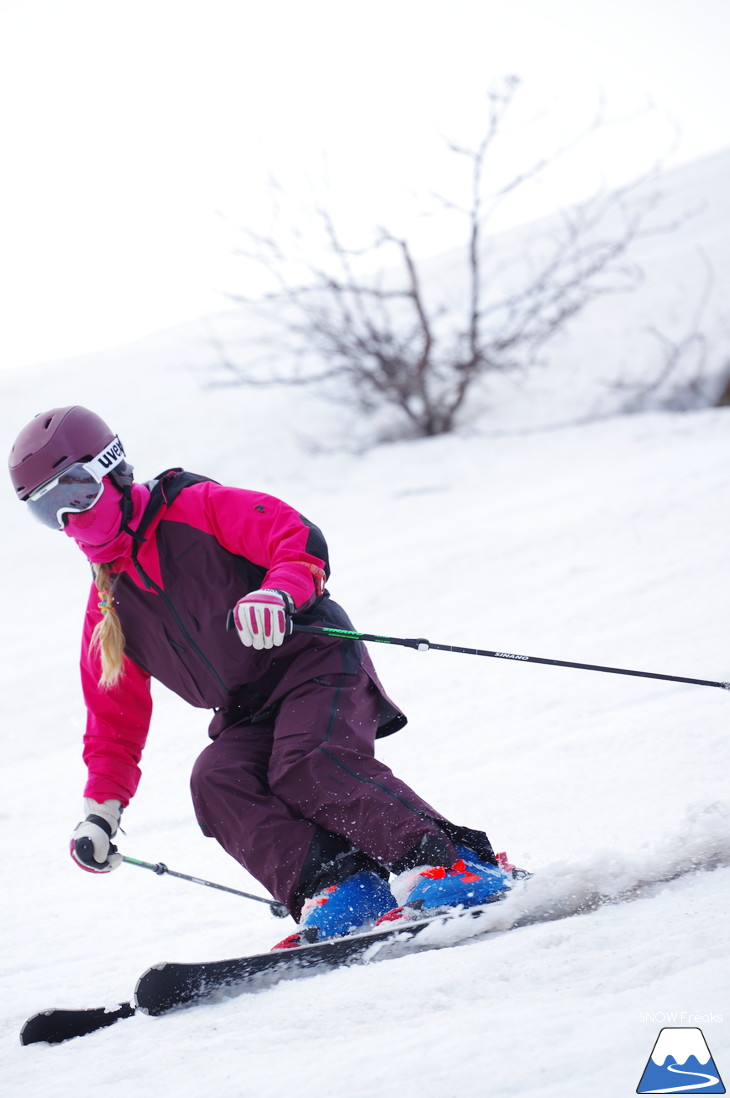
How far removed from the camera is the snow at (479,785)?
167cm

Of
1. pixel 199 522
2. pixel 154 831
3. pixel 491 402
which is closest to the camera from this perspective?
pixel 199 522

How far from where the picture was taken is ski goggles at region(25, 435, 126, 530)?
2.60m

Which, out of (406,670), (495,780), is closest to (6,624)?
(406,670)

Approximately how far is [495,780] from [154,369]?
1027 centimetres

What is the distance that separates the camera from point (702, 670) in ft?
13.0

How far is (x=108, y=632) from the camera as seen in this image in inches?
105

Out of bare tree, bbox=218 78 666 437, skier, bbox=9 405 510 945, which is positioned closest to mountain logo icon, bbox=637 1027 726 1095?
skier, bbox=9 405 510 945

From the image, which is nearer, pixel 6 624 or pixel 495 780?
pixel 495 780

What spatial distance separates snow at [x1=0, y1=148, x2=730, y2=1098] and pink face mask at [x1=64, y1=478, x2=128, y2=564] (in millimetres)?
1180

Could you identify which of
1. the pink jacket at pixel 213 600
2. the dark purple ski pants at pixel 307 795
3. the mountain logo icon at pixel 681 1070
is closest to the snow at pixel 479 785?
the mountain logo icon at pixel 681 1070

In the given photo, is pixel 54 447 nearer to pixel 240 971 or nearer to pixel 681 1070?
pixel 240 971

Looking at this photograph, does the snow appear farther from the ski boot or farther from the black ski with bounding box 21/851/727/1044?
the ski boot

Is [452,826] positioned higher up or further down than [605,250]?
higher up

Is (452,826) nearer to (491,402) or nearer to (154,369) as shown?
(491,402)
